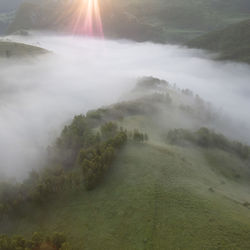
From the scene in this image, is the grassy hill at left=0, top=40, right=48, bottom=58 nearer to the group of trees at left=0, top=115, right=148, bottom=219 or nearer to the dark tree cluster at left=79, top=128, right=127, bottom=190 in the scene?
the group of trees at left=0, top=115, right=148, bottom=219

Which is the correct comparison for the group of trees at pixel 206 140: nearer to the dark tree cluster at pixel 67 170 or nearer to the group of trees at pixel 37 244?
the dark tree cluster at pixel 67 170

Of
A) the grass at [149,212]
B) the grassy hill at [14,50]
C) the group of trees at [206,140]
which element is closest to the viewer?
the grass at [149,212]

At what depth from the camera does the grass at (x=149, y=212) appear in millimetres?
25438

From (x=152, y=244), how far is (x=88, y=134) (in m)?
30.5

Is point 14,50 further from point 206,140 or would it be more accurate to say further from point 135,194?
point 135,194

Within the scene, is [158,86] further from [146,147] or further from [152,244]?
[152,244]

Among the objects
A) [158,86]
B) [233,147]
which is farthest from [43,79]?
[233,147]

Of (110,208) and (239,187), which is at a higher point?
(110,208)

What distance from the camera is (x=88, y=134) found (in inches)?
1987

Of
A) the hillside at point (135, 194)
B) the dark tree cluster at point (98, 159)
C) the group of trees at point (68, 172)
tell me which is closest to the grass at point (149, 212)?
the hillside at point (135, 194)

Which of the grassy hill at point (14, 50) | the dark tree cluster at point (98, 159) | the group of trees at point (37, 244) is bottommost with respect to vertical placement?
the group of trees at point (37, 244)

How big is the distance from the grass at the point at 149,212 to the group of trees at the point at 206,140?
45.0 feet

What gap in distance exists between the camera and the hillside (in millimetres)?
26375

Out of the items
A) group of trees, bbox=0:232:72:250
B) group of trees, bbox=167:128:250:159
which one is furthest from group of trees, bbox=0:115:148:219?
group of trees, bbox=167:128:250:159
